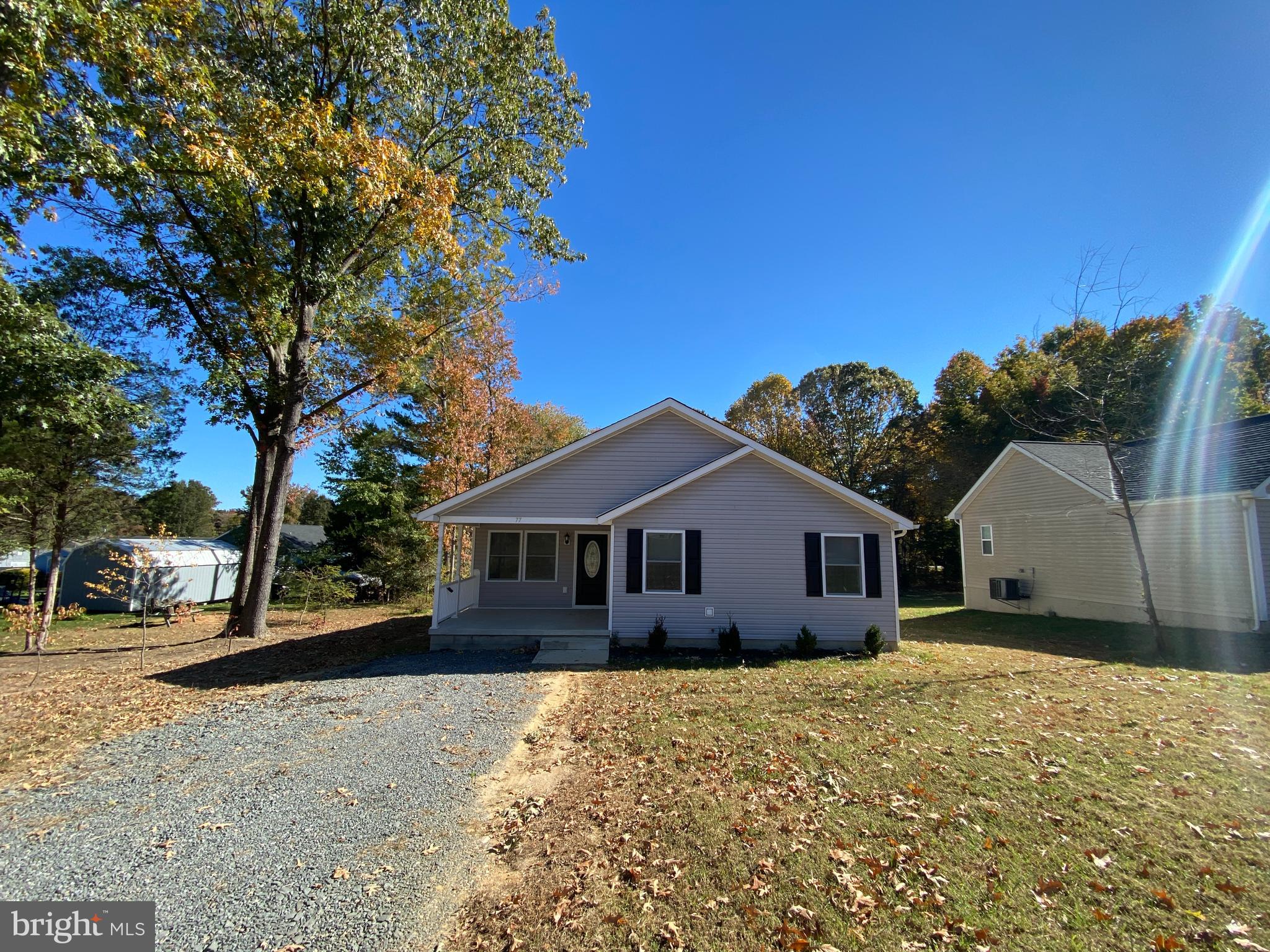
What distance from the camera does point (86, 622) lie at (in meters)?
17.6

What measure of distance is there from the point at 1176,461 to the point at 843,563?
11.0 meters

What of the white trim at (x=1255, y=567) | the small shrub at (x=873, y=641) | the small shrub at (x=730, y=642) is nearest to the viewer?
the small shrub at (x=873, y=641)

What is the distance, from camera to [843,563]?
1080 centimetres

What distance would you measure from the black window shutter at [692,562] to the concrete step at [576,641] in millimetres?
1942

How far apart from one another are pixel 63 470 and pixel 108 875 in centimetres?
1357

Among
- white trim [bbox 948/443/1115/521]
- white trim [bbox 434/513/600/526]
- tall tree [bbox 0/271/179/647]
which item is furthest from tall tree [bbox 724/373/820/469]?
tall tree [bbox 0/271/179/647]

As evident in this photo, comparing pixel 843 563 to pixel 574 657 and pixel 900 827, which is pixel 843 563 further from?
pixel 900 827

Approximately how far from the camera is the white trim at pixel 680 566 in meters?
10.8

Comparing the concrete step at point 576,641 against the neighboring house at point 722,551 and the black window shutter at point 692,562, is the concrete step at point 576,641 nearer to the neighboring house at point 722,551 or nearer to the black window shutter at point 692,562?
the neighboring house at point 722,551

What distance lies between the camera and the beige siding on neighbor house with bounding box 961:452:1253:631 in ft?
38.2

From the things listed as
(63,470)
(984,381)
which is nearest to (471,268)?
(63,470)

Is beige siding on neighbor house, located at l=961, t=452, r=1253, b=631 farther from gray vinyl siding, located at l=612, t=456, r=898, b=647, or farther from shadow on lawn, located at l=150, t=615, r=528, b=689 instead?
shadow on lawn, located at l=150, t=615, r=528, b=689

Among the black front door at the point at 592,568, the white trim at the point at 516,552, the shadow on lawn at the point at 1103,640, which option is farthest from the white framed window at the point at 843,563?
the white trim at the point at 516,552

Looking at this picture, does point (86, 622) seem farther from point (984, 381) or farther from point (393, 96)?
point (984, 381)
